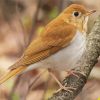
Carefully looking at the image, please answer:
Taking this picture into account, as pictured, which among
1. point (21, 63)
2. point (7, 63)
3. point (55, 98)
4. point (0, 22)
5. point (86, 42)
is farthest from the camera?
point (0, 22)

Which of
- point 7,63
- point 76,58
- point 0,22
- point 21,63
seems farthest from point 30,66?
point 0,22

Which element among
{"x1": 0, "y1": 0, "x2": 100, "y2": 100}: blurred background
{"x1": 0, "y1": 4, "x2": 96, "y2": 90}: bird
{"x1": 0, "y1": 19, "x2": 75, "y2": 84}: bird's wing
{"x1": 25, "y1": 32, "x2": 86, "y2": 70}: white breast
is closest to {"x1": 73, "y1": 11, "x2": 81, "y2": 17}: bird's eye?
{"x1": 0, "y1": 4, "x2": 96, "y2": 90}: bird

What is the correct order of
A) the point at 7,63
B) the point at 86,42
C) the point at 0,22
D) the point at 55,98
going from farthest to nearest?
the point at 0,22 < the point at 7,63 < the point at 86,42 < the point at 55,98

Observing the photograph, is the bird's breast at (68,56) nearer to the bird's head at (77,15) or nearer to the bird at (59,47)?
the bird at (59,47)

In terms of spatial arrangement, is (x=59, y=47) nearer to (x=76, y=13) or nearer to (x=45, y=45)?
(x=45, y=45)

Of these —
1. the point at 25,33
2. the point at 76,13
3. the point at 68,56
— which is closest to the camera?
the point at 68,56

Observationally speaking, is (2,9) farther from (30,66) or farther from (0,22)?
(30,66)

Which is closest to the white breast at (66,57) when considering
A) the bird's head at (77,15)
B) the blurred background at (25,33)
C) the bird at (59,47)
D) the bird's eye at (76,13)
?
the bird at (59,47)

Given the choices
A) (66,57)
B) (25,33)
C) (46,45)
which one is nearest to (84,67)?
(66,57)
